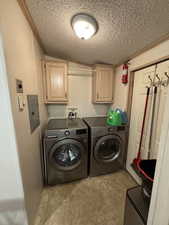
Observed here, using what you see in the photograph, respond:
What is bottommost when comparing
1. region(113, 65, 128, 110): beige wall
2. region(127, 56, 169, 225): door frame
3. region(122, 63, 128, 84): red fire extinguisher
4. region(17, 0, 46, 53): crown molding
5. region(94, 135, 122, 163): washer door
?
region(94, 135, 122, 163): washer door

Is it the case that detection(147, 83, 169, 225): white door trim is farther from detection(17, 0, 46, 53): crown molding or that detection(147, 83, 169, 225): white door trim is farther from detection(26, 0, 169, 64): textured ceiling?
detection(17, 0, 46, 53): crown molding

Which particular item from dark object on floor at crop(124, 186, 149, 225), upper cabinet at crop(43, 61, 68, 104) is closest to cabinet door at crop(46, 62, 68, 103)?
upper cabinet at crop(43, 61, 68, 104)

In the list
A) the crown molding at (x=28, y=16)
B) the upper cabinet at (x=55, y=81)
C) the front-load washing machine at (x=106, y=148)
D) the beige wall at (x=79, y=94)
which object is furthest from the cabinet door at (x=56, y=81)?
the front-load washing machine at (x=106, y=148)

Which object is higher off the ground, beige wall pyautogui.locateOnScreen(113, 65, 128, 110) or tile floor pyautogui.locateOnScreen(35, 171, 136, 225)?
beige wall pyautogui.locateOnScreen(113, 65, 128, 110)

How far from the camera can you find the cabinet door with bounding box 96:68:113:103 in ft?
7.04

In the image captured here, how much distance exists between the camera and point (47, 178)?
1653 millimetres

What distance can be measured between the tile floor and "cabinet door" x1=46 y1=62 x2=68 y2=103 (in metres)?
1.60

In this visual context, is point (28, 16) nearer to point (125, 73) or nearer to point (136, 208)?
point (125, 73)

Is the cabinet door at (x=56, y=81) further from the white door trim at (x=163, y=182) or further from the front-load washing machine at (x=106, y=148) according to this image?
the white door trim at (x=163, y=182)

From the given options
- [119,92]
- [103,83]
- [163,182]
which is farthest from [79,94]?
[163,182]

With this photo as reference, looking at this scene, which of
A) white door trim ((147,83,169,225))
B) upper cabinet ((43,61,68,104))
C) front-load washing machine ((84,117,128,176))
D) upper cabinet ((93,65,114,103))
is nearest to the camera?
white door trim ((147,83,169,225))

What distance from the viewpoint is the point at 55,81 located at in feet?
6.34

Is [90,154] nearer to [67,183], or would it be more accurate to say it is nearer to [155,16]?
[67,183]

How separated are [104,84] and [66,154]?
159 centimetres
